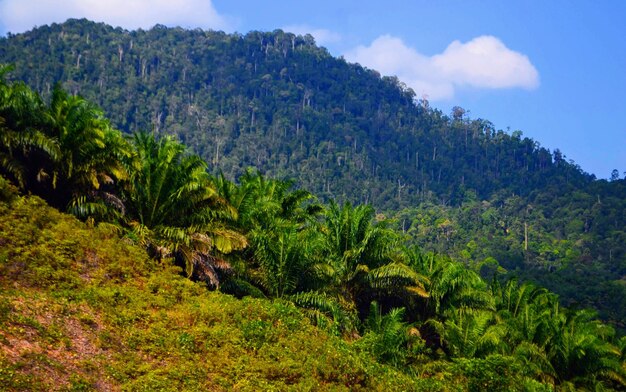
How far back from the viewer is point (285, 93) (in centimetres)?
19525

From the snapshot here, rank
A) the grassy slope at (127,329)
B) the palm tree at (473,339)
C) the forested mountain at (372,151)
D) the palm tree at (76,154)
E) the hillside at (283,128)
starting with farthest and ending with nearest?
the hillside at (283,128) → the forested mountain at (372,151) → the palm tree at (473,339) → the palm tree at (76,154) → the grassy slope at (127,329)

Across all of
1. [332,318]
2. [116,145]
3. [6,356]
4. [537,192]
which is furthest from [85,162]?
[537,192]

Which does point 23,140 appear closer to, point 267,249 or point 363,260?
point 267,249

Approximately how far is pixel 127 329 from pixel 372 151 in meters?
163

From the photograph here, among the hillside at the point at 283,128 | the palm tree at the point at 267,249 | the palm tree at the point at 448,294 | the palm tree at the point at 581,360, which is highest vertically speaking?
the hillside at the point at 283,128

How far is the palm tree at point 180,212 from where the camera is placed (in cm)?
1600

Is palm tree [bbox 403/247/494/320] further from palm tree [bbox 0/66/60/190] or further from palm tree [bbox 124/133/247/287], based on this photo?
palm tree [bbox 0/66/60/190]

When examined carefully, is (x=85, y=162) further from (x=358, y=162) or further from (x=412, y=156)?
(x=412, y=156)

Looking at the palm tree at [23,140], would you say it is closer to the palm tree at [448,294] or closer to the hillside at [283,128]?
the palm tree at [448,294]

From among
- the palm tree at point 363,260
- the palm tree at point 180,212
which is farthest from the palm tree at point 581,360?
the palm tree at point 180,212

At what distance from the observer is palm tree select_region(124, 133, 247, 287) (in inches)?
630

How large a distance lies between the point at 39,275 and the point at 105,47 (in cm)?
17358

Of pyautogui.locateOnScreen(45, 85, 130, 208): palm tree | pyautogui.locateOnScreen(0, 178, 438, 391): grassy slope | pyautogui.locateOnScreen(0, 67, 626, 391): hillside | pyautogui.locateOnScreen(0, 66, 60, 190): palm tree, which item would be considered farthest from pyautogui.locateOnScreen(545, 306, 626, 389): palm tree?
pyautogui.locateOnScreen(0, 66, 60, 190): palm tree

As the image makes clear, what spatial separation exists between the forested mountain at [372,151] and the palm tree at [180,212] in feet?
241
